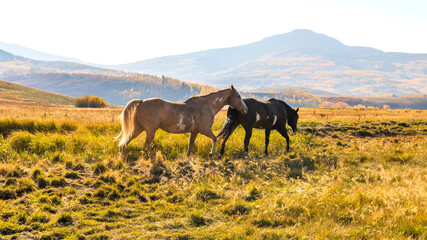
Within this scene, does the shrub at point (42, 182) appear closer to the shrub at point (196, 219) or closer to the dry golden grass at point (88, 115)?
the shrub at point (196, 219)

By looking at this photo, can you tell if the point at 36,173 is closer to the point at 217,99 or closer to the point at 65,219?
the point at 65,219

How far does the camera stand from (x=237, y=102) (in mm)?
10430

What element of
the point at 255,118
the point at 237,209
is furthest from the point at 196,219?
the point at 255,118

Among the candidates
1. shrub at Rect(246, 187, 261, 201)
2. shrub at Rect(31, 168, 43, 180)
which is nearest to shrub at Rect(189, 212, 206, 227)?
shrub at Rect(246, 187, 261, 201)

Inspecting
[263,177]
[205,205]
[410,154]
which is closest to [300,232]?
[205,205]

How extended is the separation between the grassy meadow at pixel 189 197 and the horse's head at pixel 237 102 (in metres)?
1.88

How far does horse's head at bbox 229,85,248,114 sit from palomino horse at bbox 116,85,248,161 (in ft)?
2.46

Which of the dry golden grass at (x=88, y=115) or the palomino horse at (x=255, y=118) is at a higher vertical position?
the palomino horse at (x=255, y=118)

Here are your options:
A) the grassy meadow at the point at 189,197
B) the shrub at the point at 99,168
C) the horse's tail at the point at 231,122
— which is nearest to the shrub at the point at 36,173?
the grassy meadow at the point at 189,197

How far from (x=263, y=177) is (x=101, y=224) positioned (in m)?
4.65

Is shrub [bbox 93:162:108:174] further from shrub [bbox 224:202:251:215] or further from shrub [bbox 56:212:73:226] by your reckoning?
shrub [bbox 224:202:251:215]

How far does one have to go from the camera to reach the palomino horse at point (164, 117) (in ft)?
28.1

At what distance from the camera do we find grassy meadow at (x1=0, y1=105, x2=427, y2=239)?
4.69 meters

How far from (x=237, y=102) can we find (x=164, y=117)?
306 cm
